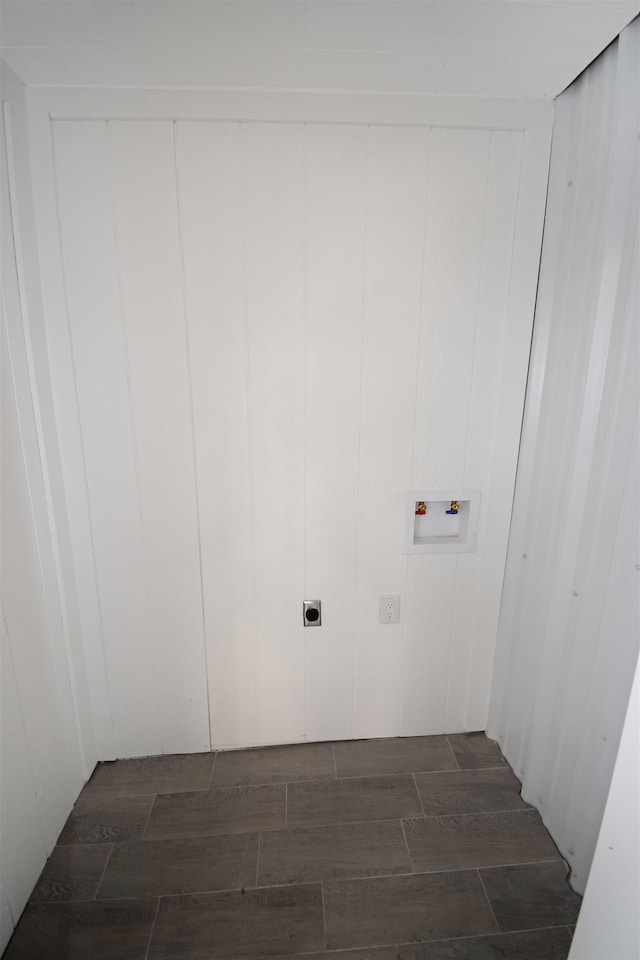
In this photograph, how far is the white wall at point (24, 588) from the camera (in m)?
1.29

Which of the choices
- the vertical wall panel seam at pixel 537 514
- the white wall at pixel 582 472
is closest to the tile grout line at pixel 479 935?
the white wall at pixel 582 472

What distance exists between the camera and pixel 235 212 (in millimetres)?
1447

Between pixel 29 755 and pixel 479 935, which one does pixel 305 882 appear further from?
pixel 29 755

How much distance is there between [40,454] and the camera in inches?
58.5

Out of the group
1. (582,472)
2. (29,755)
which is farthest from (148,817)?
(582,472)

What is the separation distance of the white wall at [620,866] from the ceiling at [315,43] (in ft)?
4.76

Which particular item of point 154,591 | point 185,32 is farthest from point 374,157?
point 154,591

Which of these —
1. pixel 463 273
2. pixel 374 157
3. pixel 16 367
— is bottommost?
pixel 16 367

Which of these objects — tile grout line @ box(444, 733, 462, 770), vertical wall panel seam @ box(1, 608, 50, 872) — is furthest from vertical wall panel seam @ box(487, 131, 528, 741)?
vertical wall panel seam @ box(1, 608, 50, 872)

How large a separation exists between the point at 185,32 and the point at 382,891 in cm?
236

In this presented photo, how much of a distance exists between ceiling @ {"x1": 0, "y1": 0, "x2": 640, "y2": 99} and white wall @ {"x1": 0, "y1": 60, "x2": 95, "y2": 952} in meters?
0.25

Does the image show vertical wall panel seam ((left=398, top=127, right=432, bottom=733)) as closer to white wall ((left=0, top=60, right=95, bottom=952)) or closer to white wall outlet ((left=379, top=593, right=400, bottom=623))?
white wall outlet ((left=379, top=593, right=400, bottom=623))

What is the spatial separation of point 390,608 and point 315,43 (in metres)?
1.73

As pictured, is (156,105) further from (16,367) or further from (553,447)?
(553,447)
